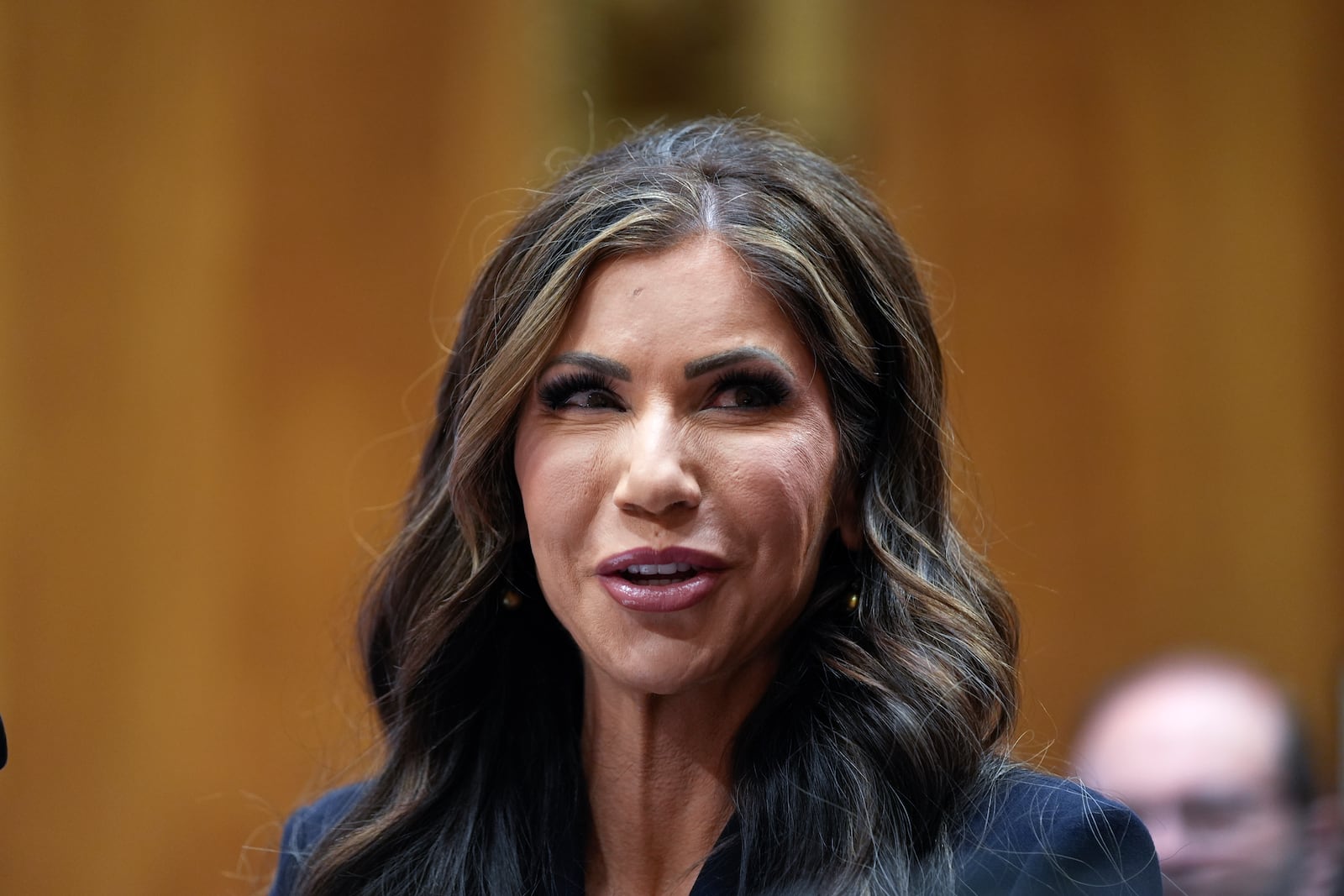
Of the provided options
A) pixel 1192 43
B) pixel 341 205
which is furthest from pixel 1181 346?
pixel 341 205

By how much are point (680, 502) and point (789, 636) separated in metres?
0.25

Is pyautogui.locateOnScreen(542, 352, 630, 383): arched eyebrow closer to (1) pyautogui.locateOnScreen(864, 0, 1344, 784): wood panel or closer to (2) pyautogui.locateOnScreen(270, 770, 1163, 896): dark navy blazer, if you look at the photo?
(2) pyautogui.locateOnScreen(270, 770, 1163, 896): dark navy blazer

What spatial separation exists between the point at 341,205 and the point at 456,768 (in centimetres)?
217

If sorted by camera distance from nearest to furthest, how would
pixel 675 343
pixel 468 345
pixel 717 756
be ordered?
pixel 675 343 → pixel 717 756 → pixel 468 345

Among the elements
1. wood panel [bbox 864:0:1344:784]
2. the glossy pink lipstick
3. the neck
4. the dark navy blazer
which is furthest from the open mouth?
wood panel [bbox 864:0:1344:784]

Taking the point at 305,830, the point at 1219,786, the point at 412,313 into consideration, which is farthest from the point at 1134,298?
the point at 305,830

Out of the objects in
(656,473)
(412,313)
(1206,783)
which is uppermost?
(412,313)

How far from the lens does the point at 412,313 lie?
367cm

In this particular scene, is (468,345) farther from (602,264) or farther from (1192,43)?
(1192,43)

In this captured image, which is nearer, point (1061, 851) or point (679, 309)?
point (1061, 851)

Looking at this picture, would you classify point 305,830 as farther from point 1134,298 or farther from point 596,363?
point 1134,298

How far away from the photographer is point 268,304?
11.9 ft

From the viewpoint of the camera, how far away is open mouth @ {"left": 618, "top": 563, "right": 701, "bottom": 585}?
1.57m

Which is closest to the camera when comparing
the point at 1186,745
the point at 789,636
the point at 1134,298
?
the point at 789,636
